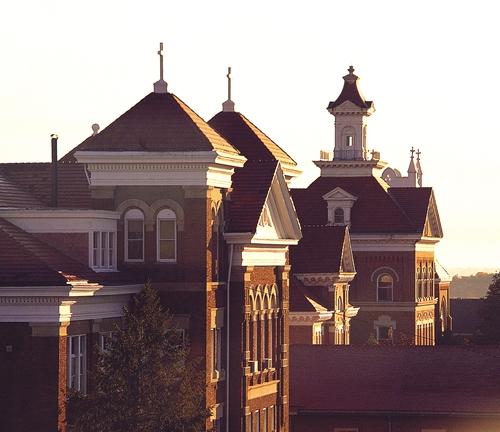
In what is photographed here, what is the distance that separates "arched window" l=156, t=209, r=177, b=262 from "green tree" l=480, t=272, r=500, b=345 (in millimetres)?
64008

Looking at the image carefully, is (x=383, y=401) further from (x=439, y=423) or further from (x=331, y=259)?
(x=331, y=259)

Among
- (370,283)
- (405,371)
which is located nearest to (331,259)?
(405,371)

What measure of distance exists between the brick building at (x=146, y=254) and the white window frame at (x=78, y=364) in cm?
4

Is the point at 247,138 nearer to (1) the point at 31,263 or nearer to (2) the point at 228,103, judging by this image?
(2) the point at 228,103

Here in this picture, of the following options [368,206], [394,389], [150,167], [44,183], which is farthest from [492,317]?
[150,167]

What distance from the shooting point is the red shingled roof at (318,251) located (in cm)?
10775

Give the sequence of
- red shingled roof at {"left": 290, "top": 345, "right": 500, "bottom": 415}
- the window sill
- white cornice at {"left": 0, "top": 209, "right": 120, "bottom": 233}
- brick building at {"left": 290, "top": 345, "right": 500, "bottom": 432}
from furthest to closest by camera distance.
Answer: red shingled roof at {"left": 290, "top": 345, "right": 500, "bottom": 415}, brick building at {"left": 290, "top": 345, "right": 500, "bottom": 432}, the window sill, white cornice at {"left": 0, "top": 209, "right": 120, "bottom": 233}

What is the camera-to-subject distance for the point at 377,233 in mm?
133875

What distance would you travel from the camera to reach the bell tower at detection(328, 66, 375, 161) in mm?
139375

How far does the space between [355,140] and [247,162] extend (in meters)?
66.9

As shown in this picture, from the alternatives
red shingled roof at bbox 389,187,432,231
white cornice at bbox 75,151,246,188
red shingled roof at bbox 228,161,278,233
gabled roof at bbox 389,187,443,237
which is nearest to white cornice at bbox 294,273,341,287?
gabled roof at bbox 389,187,443,237

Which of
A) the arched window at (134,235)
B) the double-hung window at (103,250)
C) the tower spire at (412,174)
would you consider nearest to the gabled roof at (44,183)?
the arched window at (134,235)

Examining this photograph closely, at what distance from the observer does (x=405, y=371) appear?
Answer: 91938mm

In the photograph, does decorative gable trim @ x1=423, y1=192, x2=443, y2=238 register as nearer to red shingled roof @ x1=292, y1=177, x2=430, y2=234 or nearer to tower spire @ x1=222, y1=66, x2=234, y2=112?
red shingled roof @ x1=292, y1=177, x2=430, y2=234
